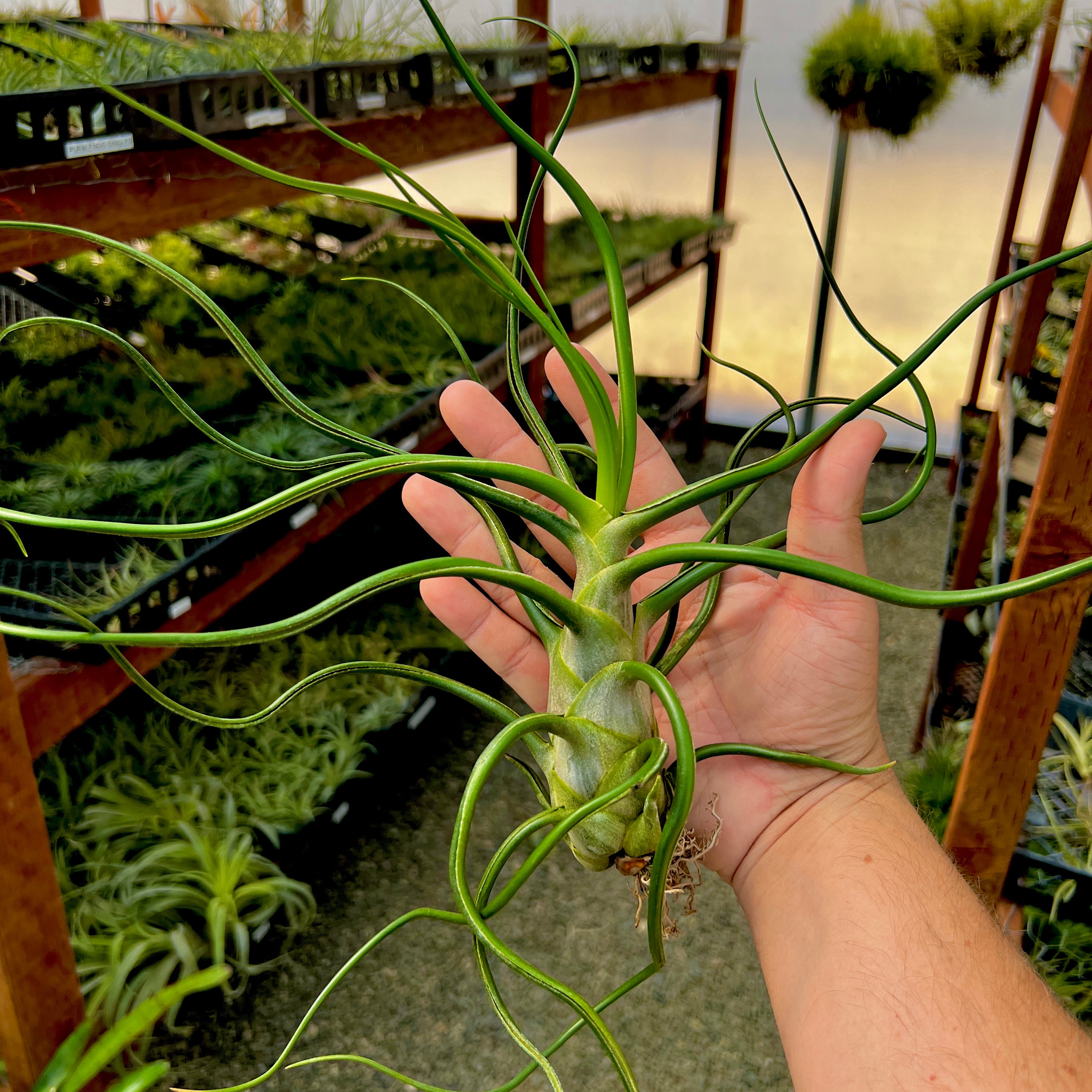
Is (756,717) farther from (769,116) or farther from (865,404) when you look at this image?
(769,116)

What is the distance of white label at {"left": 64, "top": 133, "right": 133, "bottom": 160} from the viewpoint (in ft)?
2.29

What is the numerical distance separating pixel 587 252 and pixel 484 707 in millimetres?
1953

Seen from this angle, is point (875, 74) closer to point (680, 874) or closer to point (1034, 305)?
point (1034, 305)

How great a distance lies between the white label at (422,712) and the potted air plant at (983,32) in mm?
2268

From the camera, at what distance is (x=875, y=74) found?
2.42 meters

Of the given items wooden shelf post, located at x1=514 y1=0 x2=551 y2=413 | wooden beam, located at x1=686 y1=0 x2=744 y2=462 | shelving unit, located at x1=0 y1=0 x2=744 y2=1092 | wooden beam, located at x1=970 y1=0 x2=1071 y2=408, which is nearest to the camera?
shelving unit, located at x1=0 y1=0 x2=744 y2=1092

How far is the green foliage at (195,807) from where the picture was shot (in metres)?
1.08

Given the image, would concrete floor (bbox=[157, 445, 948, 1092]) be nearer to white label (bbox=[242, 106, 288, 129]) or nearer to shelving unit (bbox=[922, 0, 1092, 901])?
shelving unit (bbox=[922, 0, 1092, 901])

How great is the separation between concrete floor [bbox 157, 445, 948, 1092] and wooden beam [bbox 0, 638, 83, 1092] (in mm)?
293

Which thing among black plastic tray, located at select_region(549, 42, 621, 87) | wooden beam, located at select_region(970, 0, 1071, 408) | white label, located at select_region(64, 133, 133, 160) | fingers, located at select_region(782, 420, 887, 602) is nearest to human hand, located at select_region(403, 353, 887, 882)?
fingers, located at select_region(782, 420, 887, 602)

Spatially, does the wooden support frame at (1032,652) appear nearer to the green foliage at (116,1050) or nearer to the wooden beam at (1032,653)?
the wooden beam at (1032,653)

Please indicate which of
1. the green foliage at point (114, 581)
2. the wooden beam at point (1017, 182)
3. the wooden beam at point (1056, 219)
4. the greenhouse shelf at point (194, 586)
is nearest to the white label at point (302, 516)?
the greenhouse shelf at point (194, 586)

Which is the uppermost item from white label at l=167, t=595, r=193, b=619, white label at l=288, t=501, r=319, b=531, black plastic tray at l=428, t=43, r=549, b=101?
black plastic tray at l=428, t=43, r=549, b=101

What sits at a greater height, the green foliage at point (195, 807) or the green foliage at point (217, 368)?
the green foliage at point (217, 368)
